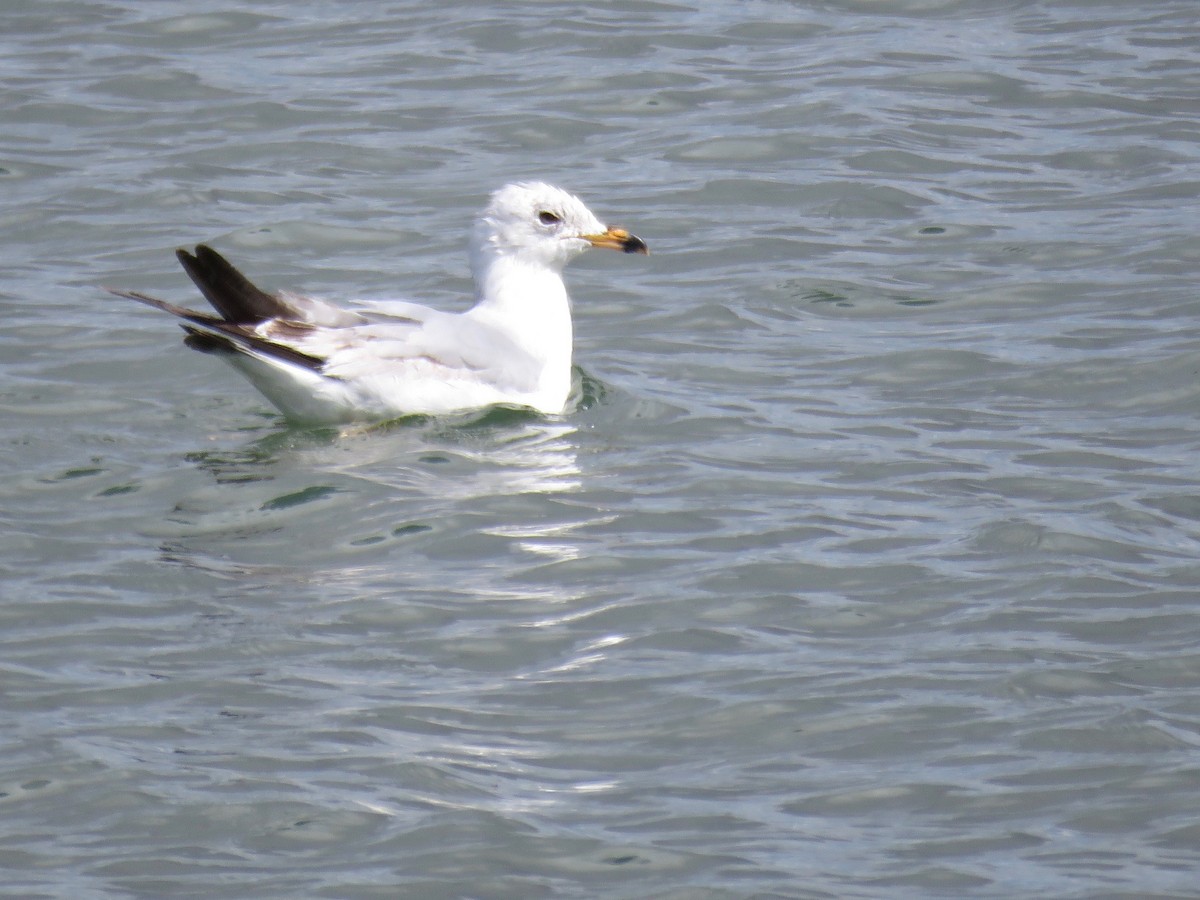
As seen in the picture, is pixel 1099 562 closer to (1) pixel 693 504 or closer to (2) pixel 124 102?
(1) pixel 693 504

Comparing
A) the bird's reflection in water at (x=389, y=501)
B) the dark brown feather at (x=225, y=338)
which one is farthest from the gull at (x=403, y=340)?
Answer: the bird's reflection in water at (x=389, y=501)

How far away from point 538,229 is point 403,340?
50.4 inches

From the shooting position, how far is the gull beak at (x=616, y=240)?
9.70m

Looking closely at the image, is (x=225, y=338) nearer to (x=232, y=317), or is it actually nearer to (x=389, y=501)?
(x=232, y=317)

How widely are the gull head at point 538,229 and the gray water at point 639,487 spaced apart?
593 mm

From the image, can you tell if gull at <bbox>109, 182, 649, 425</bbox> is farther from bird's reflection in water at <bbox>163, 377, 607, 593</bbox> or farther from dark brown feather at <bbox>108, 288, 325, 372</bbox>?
bird's reflection in water at <bbox>163, 377, 607, 593</bbox>

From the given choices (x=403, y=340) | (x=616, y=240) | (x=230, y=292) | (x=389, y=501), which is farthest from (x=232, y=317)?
(x=616, y=240)

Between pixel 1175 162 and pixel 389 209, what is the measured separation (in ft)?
15.5

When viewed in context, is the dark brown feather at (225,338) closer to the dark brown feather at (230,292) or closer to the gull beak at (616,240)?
the dark brown feather at (230,292)

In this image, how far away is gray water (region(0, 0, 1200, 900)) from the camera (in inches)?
212

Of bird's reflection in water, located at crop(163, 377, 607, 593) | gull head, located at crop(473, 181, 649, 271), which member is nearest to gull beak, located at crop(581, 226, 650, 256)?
gull head, located at crop(473, 181, 649, 271)

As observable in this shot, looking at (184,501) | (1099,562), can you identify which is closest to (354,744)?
(184,501)

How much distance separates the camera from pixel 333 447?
8492 mm

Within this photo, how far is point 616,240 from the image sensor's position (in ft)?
31.9
